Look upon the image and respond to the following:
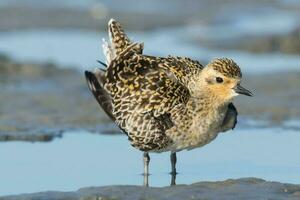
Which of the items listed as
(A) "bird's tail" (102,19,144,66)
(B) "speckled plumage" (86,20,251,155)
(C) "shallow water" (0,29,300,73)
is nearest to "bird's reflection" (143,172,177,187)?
(B) "speckled plumage" (86,20,251,155)

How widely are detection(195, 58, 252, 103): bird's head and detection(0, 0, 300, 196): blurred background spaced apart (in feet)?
Answer: 2.97

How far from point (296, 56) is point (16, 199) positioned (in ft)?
34.5

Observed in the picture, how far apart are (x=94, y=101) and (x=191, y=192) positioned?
5.73 metres

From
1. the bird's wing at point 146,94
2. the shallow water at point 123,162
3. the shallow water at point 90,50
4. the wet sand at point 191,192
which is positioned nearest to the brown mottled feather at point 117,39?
the bird's wing at point 146,94

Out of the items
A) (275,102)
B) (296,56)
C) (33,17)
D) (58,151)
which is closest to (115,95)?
(58,151)

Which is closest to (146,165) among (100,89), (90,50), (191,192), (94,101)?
(100,89)

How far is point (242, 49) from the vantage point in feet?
65.0

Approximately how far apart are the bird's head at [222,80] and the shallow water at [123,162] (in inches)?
35.6

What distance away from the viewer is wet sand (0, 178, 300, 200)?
32.1 feet

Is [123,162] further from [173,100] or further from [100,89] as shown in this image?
[173,100]

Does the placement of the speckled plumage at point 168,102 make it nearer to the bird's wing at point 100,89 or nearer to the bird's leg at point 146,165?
the bird's leg at point 146,165

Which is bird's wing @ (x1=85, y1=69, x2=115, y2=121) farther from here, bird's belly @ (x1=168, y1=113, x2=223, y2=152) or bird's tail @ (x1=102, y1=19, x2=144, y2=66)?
bird's belly @ (x1=168, y1=113, x2=223, y2=152)

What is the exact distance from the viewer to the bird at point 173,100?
11133 millimetres

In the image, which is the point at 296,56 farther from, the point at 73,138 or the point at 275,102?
the point at 73,138
